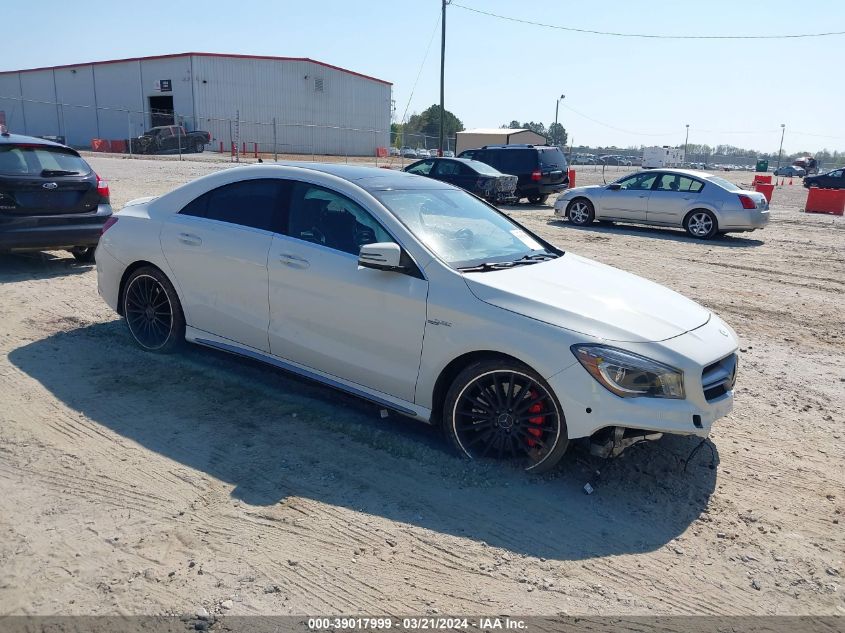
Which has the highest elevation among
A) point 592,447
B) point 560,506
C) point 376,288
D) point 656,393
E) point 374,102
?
point 374,102

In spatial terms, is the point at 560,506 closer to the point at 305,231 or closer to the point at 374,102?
the point at 305,231

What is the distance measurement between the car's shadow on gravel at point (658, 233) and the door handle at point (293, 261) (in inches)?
458

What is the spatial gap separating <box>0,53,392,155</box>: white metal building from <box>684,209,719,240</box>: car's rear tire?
35079mm

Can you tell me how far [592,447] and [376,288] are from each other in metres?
1.61

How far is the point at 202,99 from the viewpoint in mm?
49031

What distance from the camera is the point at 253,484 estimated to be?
151 inches

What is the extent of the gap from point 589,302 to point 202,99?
50.4m

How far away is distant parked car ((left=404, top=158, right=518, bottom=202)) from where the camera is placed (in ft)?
61.2

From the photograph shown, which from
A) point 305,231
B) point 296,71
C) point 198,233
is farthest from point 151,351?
point 296,71

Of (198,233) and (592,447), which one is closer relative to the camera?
(592,447)

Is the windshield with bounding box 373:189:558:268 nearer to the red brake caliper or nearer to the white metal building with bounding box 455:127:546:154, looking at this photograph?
the red brake caliper

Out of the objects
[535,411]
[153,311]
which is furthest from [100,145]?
A: [535,411]

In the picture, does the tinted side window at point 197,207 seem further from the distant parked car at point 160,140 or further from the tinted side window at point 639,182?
the distant parked car at point 160,140

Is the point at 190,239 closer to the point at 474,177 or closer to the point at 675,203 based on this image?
the point at 675,203
